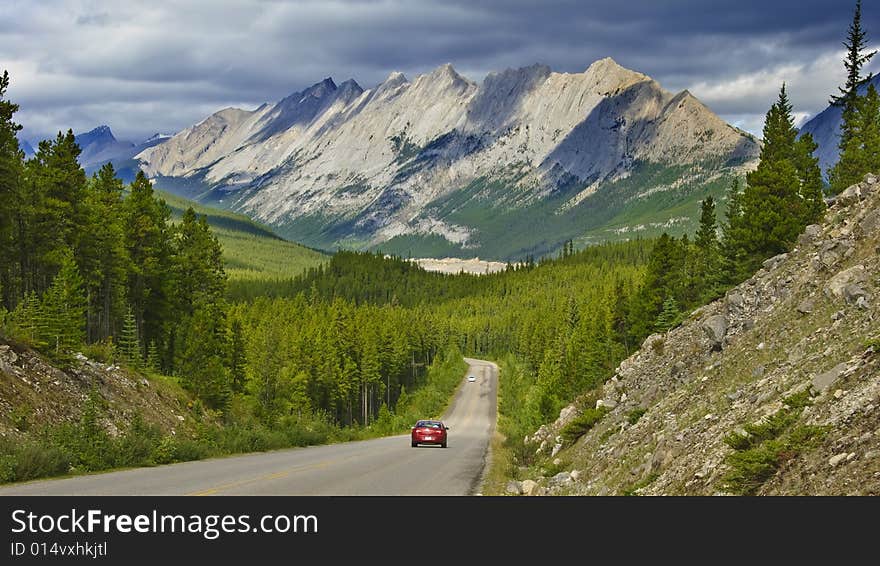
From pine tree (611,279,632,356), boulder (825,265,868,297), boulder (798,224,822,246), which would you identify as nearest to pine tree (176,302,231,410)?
boulder (798,224,822,246)

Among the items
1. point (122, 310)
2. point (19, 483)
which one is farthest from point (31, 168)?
point (19, 483)

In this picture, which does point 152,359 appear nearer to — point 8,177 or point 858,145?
point 8,177

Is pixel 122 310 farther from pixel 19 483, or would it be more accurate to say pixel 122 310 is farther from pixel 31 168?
pixel 19 483

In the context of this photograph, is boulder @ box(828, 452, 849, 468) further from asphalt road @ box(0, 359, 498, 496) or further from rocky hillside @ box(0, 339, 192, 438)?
rocky hillside @ box(0, 339, 192, 438)

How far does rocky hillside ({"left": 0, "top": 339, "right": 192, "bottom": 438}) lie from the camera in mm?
24734

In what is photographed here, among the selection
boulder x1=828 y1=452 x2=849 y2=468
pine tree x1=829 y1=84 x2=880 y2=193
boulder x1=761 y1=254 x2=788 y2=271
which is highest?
pine tree x1=829 y1=84 x2=880 y2=193

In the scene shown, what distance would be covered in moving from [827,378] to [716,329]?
12.7 meters

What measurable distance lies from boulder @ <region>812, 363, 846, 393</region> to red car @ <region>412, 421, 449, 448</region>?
26190 millimetres

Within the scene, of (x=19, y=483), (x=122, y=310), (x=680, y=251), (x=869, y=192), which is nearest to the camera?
(x=19, y=483)

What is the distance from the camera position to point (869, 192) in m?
27.7

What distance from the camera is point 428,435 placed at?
39.0 meters
